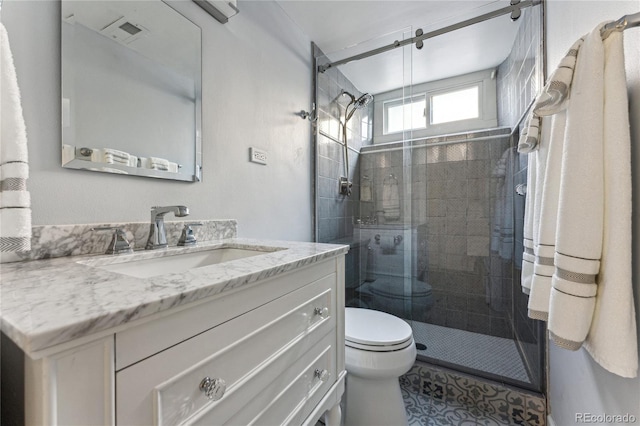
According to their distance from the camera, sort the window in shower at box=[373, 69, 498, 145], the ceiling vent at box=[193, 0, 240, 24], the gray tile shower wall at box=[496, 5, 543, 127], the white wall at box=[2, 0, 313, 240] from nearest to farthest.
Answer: the white wall at box=[2, 0, 313, 240] → the ceiling vent at box=[193, 0, 240, 24] → the gray tile shower wall at box=[496, 5, 543, 127] → the window in shower at box=[373, 69, 498, 145]

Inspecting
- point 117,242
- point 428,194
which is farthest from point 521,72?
point 117,242

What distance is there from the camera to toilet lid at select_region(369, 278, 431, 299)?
219cm

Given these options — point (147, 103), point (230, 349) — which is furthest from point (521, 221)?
point (147, 103)

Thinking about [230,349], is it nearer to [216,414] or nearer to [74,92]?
[216,414]

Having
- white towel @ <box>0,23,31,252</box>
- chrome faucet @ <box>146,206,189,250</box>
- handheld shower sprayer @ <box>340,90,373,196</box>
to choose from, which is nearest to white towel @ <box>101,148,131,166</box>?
chrome faucet @ <box>146,206,189,250</box>

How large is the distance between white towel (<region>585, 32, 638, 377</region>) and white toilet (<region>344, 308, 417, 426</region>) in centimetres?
75

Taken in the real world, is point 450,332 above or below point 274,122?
below

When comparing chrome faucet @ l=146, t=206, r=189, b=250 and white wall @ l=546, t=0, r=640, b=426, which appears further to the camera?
chrome faucet @ l=146, t=206, r=189, b=250

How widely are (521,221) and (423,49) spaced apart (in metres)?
1.41

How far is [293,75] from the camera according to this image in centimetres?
179

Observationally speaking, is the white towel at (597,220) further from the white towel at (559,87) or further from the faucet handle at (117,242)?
the faucet handle at (117,242)

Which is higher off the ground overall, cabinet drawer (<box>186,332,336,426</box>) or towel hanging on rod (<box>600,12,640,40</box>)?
towel hanging on rod (<box>600,12,640,40</box>)

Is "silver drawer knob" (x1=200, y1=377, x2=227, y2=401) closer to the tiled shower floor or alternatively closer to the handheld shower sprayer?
the tiled shower floor

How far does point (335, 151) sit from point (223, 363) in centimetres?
193
